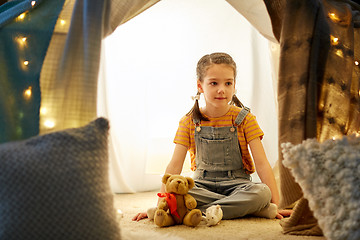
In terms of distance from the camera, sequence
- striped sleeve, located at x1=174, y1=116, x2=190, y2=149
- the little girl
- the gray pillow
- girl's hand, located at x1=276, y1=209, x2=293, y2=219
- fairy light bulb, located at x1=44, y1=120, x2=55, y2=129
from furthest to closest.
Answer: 1. striped sleeve, located at x1=174, y1=116, x2=190, y2=149
2. the little girl
3. girl's hand, located at x1=276, y1=209, x2=293, y2=219
4. fairy light bulb, located at x1=44, y1=120, x2=55, y2=129
5. the gray pillow

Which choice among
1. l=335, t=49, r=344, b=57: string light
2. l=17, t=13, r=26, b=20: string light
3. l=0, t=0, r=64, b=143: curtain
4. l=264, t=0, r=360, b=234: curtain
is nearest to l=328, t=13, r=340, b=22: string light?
l=264, t=0, r=360, b=234: curtain

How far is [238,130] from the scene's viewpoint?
199 cm

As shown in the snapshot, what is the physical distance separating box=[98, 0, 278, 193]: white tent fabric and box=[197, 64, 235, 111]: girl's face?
0.63 meters

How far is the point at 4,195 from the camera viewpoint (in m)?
1.10

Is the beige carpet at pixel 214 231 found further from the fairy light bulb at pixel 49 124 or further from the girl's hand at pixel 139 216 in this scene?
the fairy light bulb at pixel 49 124

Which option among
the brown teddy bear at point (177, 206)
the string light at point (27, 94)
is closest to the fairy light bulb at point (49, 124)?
the string light at point (27, 94)

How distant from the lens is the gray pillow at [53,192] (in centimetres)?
108

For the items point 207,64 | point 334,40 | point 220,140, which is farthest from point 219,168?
point 334,40

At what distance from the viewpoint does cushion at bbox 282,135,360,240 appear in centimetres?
117

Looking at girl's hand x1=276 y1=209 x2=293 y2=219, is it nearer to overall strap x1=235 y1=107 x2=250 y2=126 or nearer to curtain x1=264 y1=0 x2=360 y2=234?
curtain x1=264 y1=0 x2=360 y2=234

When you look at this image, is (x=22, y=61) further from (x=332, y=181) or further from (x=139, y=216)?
(x=332, y=181)

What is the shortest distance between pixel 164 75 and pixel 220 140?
845 millimetres

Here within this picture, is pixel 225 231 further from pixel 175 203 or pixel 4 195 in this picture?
pixel 4 195

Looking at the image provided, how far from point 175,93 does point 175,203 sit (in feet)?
3.86
